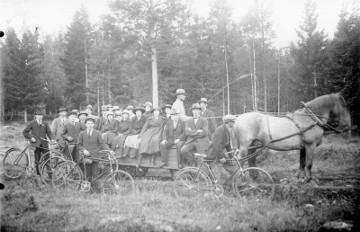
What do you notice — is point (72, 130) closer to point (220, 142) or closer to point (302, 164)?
point (220, 142)

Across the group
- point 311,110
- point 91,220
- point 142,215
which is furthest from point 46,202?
point 311,110

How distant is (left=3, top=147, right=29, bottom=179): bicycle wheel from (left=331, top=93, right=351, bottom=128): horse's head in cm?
951

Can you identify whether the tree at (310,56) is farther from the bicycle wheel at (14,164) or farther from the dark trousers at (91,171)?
the bicycle wheel at (14,164)

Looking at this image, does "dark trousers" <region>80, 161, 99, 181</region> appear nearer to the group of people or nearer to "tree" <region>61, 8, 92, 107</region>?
the group of people

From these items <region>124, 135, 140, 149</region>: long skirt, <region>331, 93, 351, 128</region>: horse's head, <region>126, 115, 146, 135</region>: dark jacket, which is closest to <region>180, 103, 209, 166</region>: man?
<region>124, 135, 140, 149</region>: long skirt

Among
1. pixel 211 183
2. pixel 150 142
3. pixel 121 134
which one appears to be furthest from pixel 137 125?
pixel 211 183

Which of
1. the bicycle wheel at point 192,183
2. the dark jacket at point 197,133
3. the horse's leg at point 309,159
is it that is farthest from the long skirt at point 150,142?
the horse's leg at point 309,159

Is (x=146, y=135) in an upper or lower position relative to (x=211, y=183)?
upper

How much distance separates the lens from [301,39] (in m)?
19.1

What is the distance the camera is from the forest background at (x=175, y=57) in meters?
14.2

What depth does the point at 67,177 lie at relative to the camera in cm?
682

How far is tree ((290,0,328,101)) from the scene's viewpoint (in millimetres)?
17141

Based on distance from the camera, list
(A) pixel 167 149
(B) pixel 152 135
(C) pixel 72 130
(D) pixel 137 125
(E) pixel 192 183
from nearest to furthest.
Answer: (E) pixel 192 183 < (A) pixel 167 149 < (B) pixel 152 135 < (C) pixel 72 130 < (D) pixel 137 125

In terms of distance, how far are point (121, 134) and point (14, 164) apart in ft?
12.0
